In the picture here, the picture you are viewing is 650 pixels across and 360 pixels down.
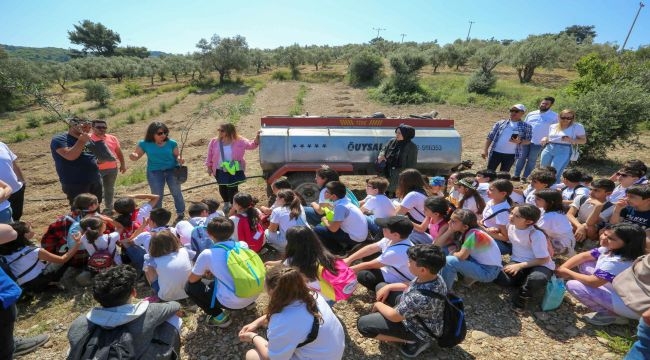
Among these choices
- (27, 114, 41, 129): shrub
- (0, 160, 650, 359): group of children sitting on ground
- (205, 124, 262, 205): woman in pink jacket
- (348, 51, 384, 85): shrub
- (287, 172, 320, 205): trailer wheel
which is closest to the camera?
(0, 160, 650, 359): group of children sitting on ground

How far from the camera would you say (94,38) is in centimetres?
6894

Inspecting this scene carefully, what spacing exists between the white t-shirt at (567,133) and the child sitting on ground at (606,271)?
11.1 feet

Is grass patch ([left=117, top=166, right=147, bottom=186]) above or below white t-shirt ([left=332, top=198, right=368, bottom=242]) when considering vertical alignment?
below

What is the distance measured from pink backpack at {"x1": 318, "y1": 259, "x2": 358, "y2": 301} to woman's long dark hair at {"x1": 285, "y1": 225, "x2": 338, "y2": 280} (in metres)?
0.07

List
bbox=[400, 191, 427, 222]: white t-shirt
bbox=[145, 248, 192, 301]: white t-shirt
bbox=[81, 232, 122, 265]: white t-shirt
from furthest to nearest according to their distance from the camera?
1. bbox=[400, 191, 427, 222]: white t-shirt
2. bbox=[81, 232, 122, 265]: white t-shirt
3. bbox=[145, 248, 192, 301]: white t-shirt

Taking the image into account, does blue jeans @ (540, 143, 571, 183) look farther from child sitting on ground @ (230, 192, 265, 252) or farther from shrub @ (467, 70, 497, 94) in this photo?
shrub @ (467, 70, 497, 94)

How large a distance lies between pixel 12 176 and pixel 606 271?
735 centimetres

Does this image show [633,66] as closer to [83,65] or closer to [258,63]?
[258,63]

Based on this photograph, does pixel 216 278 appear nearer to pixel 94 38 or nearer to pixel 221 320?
pixel 221 320

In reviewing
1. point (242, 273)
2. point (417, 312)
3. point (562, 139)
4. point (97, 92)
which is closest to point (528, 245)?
point (417, 312)

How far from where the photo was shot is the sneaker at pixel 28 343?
3283 millimetres

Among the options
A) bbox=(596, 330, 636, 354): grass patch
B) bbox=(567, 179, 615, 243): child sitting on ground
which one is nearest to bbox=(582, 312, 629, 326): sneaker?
bbox=(596, 330, 636, 354): grass patch

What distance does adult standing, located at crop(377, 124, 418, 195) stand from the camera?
5883mm

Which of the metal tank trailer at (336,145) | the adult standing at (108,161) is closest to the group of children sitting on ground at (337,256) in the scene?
the metal tank trailer at (336,145)
